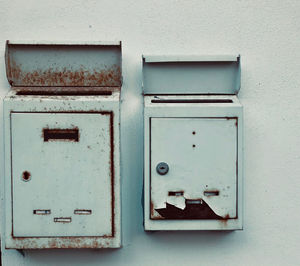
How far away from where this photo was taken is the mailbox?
145 centimetres

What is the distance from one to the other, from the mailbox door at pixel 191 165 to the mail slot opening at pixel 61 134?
255 millimetres

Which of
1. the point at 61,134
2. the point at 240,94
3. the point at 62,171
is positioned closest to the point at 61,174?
the point at 62,171

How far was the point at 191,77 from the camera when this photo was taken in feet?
5.33

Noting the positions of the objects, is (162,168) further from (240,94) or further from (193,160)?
Answer: (240,94)

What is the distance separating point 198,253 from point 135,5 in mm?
945

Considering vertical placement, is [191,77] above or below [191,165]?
above

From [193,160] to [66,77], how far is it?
0.56 meters

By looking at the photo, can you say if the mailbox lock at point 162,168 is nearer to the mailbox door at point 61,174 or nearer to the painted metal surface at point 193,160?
the painted metal surface at point 193,160

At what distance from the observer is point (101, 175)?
146 cm

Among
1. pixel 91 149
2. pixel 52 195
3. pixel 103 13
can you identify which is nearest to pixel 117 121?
pixel 91 149

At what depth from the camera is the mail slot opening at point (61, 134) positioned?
4.75ft

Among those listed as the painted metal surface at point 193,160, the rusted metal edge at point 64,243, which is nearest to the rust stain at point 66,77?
the painted metal surface at point 193,160

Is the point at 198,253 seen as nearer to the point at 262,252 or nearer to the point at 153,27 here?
the point at 262,252

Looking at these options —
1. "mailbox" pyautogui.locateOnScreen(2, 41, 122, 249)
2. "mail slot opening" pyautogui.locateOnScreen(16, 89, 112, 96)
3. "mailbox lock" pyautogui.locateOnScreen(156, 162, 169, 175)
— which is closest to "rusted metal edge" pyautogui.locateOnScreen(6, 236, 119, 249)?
"mailbox" pyautogui.locateOnScreen(2, 41, 122, 249)
